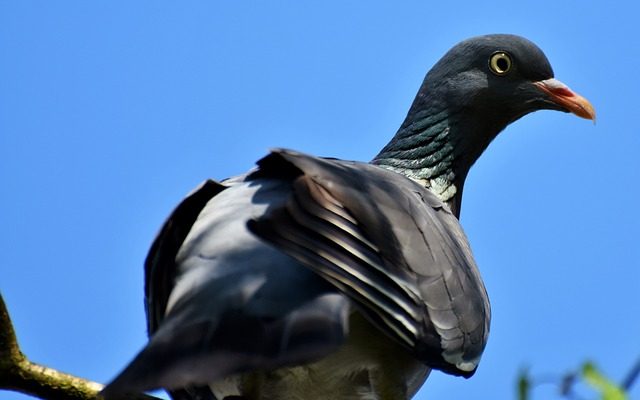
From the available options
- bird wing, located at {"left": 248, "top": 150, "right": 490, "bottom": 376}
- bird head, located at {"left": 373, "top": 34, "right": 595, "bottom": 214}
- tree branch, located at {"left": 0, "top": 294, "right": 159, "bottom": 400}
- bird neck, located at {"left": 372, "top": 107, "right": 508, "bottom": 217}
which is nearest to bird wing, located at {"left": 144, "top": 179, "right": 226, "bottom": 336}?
bird wing, located at {"left": 248, "top": 150, "right": 490, "bottom": 376}

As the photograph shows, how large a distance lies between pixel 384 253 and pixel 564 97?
2.97 meters

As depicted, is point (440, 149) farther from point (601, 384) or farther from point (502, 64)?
point (601, 384)

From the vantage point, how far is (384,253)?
10.6 feet

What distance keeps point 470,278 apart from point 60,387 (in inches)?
65.1

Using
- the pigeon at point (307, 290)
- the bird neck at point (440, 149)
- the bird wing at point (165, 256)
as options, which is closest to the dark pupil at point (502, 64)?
the bird neck at point (440, 149)

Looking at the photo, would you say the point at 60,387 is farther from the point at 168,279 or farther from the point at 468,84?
the point at 468,84

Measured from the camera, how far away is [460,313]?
370 centimetres

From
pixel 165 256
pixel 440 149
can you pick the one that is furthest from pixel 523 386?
pixel 440 149

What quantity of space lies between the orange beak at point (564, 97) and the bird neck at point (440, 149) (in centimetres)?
32

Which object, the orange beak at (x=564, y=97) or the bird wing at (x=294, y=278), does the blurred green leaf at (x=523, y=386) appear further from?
the orange beak at (x=564, y=97)

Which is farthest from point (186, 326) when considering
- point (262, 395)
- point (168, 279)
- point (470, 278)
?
point (470, 278)

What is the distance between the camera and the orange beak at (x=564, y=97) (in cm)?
577

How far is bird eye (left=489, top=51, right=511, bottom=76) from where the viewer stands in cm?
584

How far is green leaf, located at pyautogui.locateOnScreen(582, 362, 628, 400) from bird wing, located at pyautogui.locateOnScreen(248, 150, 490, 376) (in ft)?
5.29
